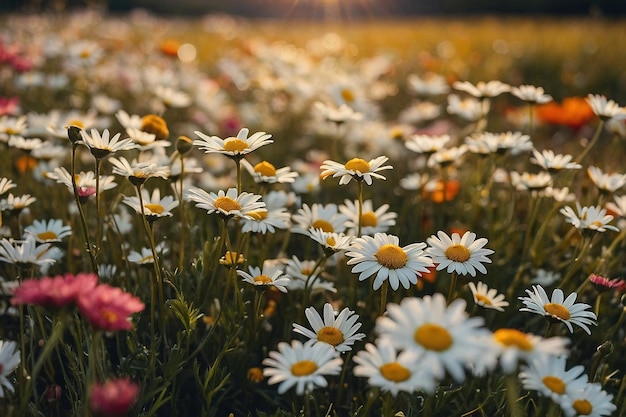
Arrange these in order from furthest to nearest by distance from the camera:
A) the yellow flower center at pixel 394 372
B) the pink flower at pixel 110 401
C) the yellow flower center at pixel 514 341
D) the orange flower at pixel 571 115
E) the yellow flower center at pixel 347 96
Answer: the orange flower at pixel 571 115 → the yellow flower center at pixel 347 96 → the yellow flower center at pixel 394 372 → the yellow flower center at pixel 514 341 → the pink flower at pixel 110 401

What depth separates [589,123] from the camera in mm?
4035

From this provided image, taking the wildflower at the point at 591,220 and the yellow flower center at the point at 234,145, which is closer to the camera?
the yellow flower center at the point at 234,145

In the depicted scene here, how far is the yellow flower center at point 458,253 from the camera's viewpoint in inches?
60.1

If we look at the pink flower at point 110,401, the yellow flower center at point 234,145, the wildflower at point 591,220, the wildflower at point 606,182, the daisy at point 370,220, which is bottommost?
the daisy at point 370,220

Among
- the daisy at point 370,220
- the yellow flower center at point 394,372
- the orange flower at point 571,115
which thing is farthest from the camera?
the orange flower at point 571,115

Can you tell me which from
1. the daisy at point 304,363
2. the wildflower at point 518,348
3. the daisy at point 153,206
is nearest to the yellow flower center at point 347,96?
the daisy at point 153,206

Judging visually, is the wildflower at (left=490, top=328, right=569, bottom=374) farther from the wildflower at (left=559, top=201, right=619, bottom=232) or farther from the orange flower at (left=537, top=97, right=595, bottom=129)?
the orange flower at (left=537, top=97, right=595, bottom=129)

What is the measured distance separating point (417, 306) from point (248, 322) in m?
0.84

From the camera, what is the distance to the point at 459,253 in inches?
60.3

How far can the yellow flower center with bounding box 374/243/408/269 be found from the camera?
4.82 feet

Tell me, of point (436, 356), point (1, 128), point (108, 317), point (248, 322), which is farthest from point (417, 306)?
point (1, 128)

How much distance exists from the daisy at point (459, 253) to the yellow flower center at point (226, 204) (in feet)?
1.53

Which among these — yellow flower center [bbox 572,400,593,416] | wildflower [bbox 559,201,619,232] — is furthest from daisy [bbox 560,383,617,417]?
wildflower [bbox 559,201,619,232]

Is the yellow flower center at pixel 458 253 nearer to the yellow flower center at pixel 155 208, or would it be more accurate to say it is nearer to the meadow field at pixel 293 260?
the meadow field at pixel 293 260
